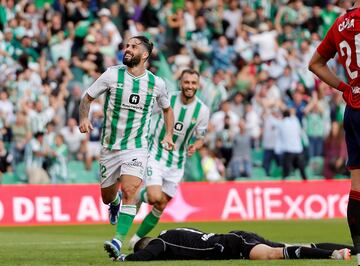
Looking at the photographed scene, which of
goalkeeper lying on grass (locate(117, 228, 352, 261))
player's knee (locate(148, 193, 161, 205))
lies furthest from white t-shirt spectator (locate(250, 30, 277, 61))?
goalkeeper lying on grass (locate(117, 228, 352, 261))

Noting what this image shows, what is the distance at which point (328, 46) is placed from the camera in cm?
953

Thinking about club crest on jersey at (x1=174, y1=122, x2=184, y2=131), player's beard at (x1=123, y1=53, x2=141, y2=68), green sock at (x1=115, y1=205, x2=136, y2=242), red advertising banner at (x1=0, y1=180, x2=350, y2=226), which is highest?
player's beard at (x1=123, y1=53, x2=141, y2=68)

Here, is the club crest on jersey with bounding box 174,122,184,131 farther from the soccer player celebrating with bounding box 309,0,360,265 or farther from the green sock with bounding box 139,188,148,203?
the soccer player celebrating with bounding box 309,0,360,265

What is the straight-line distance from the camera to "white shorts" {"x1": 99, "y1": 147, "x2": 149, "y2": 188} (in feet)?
40.3

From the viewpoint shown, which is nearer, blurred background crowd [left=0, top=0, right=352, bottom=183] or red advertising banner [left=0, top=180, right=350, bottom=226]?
A: red advertising banner [left=0, top=180, right=350, bottom=226]

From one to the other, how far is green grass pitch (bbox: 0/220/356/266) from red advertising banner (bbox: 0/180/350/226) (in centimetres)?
92

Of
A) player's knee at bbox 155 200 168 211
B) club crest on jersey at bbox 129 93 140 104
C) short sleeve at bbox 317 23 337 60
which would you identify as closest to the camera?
short sleeve at bbox 317 23 337 60

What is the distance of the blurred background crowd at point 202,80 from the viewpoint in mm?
22859

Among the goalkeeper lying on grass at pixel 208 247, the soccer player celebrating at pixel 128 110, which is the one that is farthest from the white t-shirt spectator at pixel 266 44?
the goalkeeper lying on grass at pixel 208 247

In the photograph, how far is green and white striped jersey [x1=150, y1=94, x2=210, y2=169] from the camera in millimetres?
15211

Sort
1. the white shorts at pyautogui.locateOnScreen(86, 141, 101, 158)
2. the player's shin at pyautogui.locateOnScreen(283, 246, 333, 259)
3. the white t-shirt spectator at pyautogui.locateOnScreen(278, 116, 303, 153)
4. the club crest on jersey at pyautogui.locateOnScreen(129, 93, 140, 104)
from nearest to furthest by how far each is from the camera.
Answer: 1. the player's shin at pyautogui.locateOnScreen(283, 246, 333, 259)
2. the club crest on jersey at pyautogui.locateOnScreen(129, 93, 140, 104)
3. the white shorts at pyautogui.locateOnScreen(86, 141, 101, 158)
4. the white t-shirt spectator at pyautogui.locateOnScreen(278, 116, 303, 153)

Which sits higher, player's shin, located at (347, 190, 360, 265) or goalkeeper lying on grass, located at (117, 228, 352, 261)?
player's shin, located at (347, 190, 360, 265)

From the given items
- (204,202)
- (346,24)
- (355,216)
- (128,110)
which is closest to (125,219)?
(128,110)

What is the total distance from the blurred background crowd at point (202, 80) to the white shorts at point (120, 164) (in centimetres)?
971
